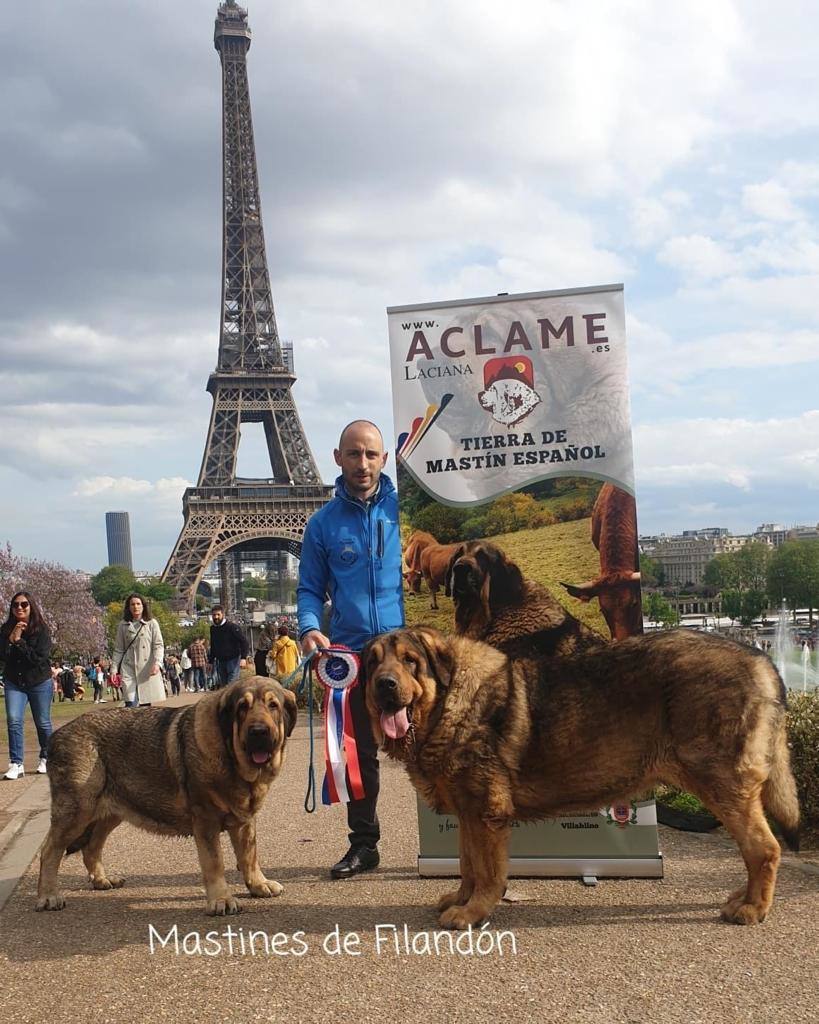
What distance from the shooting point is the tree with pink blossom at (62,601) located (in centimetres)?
4659

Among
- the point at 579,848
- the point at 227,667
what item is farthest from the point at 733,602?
the point at 579,848

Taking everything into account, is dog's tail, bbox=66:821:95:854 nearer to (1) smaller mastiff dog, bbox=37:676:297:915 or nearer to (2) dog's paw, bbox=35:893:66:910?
(1) smaller mastiff dog, bbox=37:676:297:915

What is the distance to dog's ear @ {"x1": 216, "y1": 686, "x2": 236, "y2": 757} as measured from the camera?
16.4ft

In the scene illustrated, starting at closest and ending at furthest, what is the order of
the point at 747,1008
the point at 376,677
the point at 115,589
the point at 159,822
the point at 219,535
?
1. the point at 747,1008
2. the point at 376,677
3. the point at 159,822
4. the point at 219,535
5. the point at 115,589

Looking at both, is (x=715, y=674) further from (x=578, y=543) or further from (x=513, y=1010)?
(x=513, y=1010)

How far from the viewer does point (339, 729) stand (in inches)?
221

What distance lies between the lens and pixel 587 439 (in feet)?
18.3

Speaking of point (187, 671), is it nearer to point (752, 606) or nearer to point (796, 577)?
point (796, 577)

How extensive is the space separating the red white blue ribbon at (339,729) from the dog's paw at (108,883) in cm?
149

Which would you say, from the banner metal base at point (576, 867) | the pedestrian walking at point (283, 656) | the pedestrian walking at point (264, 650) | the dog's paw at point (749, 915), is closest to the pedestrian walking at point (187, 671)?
the pedestrian walking at point (264, 650)

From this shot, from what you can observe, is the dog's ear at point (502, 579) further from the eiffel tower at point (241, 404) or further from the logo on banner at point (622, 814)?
the eiffel tower at point (241, 404)

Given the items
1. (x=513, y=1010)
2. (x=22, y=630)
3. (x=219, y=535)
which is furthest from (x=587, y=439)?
(x=219, y=535)

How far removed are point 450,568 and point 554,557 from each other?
0.62 metres

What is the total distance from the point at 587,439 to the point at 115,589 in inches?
4305
